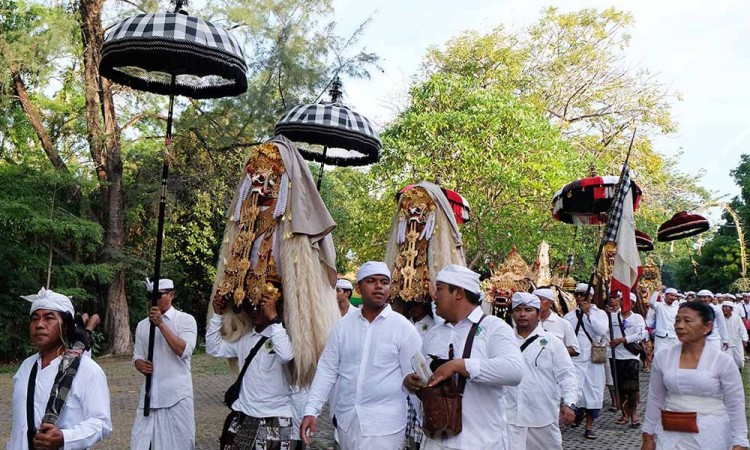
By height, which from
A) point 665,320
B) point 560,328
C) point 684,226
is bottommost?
point 560,328

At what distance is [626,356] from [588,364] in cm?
75

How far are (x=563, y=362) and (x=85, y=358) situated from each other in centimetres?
446

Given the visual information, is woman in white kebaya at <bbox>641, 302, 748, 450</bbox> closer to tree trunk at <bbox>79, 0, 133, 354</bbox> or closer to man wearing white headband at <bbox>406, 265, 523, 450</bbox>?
man wearing white headband at <bbox>406, 265, 523, 450</bbox>

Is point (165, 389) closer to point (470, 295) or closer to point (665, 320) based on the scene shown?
point (470, 295)

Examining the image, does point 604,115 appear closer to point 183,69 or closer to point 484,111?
point 484,111

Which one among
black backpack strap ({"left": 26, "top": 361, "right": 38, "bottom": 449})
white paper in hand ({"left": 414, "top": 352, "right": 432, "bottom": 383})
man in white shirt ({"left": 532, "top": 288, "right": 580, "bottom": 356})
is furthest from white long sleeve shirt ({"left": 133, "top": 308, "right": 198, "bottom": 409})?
man in white shirt ({"left": 532, "top": 288, "right": 580, "bottom": 356})

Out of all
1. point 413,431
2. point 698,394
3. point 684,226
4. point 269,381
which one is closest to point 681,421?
point 698,394

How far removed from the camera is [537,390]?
6680 mm

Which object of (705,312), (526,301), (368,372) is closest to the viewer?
(368,372)

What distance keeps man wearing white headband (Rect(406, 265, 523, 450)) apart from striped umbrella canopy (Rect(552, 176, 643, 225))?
774 centimetres

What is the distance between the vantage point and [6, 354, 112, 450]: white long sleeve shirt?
3820 millimetres

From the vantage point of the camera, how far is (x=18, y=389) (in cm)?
393

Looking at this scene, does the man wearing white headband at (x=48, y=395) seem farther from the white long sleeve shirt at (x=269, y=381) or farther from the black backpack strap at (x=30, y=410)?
the white long sleeve shirt at (x=269, y=381)

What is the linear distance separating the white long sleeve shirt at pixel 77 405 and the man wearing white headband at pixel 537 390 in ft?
12.7
